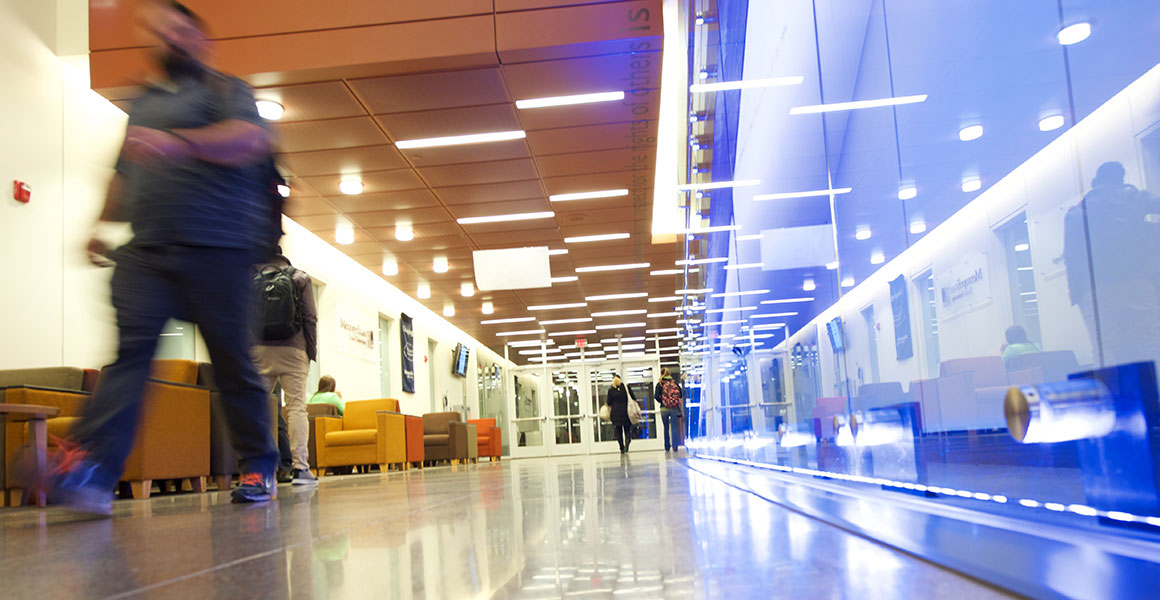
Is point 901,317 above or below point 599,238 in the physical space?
below

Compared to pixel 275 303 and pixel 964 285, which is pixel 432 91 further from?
pixel 964 285

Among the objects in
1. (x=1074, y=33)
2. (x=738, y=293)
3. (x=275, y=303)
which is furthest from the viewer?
(x=275, y=303)

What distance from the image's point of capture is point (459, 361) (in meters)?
21.3

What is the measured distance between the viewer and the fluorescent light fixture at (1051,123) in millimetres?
994

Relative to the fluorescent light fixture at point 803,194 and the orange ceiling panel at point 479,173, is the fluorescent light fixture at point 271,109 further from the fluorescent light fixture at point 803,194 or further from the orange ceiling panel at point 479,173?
the fluorescent light fixture at point 803,194

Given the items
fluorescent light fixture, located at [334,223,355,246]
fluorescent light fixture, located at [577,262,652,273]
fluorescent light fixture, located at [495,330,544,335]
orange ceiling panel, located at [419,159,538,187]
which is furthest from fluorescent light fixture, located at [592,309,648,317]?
orange ceiling panel, located at [419,159,538,187]

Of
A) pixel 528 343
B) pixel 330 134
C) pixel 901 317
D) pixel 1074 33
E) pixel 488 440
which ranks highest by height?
pixel 330 134

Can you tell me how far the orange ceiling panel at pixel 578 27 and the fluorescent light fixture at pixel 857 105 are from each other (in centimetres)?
387

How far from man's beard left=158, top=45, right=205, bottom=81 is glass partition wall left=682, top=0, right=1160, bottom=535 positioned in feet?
6.25

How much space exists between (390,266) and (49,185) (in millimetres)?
6975

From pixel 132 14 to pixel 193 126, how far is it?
4672mm

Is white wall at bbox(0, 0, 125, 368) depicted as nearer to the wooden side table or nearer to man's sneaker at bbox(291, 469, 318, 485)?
the wooden side table

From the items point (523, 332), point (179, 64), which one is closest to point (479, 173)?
point (179, 64)

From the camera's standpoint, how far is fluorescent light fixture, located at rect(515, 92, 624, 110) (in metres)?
7.38
